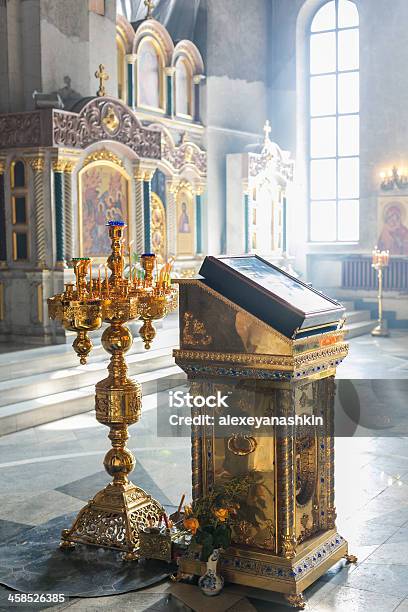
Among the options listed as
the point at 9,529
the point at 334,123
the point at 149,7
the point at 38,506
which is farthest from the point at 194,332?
the point at 334,123

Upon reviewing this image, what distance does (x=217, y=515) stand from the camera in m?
4.21

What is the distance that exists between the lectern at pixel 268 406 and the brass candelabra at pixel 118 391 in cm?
41

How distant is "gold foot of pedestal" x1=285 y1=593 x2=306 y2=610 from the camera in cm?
403

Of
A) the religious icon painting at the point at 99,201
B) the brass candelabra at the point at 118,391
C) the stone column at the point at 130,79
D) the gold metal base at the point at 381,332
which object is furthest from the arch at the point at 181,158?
the brass candelabra at the point at 118,391

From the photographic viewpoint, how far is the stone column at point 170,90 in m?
14.6

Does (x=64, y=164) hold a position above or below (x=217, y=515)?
above

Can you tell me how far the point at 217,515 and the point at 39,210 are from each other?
7398mm

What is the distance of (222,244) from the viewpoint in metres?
16.3

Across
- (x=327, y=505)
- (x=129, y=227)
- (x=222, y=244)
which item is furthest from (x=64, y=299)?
(x=222, y=244)

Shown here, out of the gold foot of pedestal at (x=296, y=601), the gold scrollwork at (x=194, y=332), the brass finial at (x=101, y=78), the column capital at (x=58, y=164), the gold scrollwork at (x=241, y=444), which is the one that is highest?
the brass finial at (x=101, y=78)

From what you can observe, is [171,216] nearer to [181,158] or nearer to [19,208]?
[181,158]

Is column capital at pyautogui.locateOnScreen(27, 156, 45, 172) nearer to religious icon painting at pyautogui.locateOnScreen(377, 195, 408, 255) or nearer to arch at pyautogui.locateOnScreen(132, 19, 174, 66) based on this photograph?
arch at pyautogui.locateOnScreen(132, 19, 174, 66)

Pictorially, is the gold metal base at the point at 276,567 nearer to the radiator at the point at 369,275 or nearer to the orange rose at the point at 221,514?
the orange rose at the point at 221,514

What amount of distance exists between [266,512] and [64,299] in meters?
1.49
